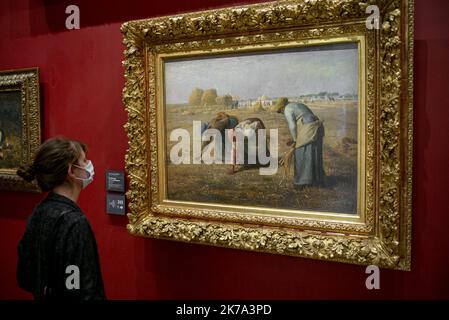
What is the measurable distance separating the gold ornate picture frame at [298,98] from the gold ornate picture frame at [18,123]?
0.88 meters

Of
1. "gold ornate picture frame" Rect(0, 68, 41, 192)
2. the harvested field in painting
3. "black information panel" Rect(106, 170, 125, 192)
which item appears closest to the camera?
the harvested field in painting

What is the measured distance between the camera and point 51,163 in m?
1.82

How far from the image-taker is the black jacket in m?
1.71

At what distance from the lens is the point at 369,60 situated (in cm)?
186

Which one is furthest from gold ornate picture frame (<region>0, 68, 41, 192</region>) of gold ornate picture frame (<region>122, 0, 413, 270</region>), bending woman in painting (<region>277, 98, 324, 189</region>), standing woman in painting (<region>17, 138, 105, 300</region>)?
bending woman in painting (<region>277, 98, 324, 189</region>)

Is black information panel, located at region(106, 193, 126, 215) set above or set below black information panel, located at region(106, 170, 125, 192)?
below

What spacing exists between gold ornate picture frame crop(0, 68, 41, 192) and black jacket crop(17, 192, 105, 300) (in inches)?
47.6

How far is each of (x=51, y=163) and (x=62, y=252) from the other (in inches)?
16.2

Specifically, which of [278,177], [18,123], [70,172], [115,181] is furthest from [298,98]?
[18,123]

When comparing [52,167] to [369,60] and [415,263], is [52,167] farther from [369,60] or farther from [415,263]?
[415,263]

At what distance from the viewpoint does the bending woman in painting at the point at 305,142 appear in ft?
6.60

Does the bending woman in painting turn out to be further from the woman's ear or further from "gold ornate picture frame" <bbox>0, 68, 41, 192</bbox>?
"gold ornate picture frame" <bbox>0, 68, 41, 192</bbox>

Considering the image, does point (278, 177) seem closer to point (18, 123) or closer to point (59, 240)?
point (59, 240)

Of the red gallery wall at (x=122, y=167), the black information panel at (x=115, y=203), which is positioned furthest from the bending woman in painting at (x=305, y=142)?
the black information panel at (x=115, y=203)
